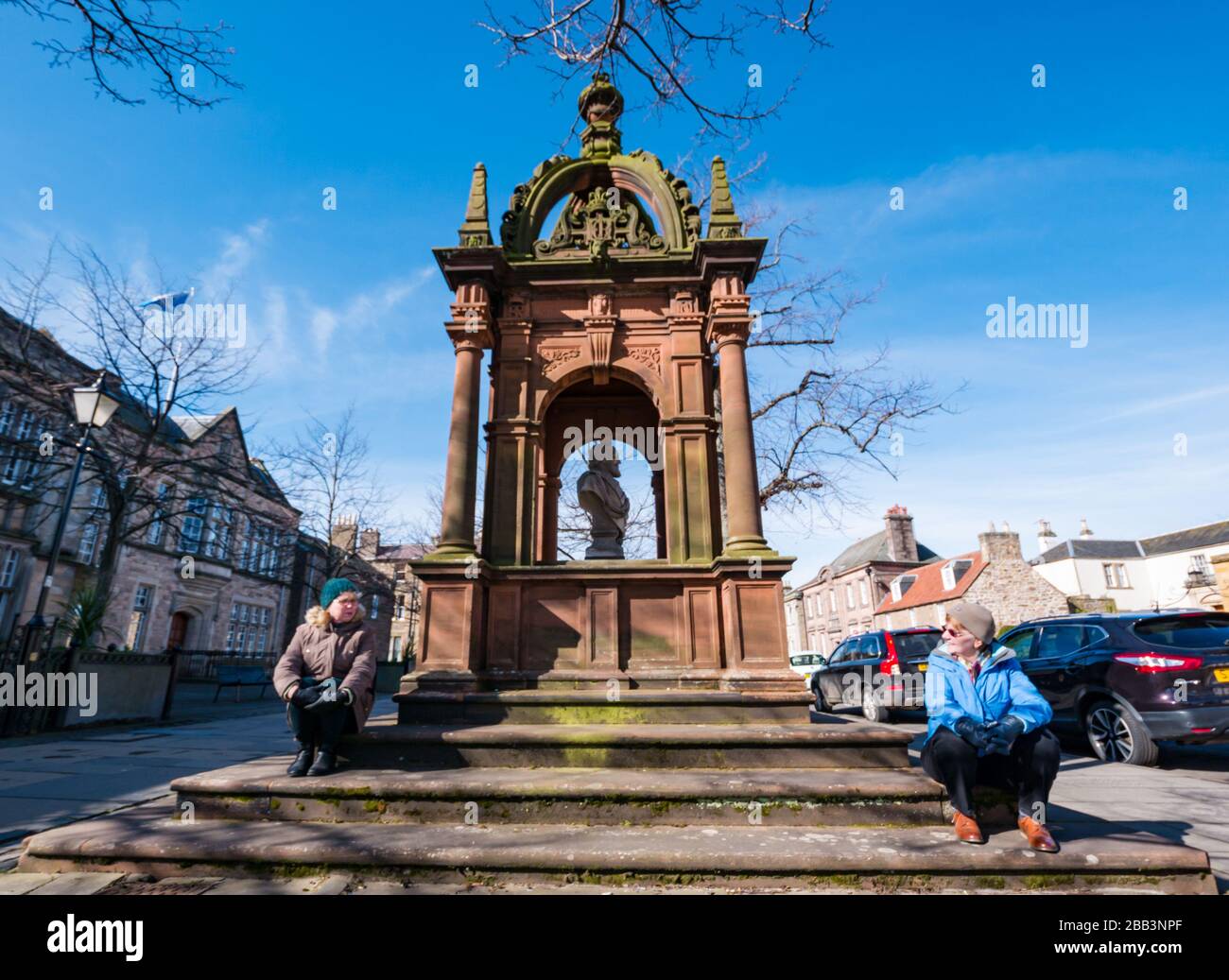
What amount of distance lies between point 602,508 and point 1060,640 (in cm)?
629

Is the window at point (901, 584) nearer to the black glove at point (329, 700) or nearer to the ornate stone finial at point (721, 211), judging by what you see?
the ornate stone finial at point (721, 211)

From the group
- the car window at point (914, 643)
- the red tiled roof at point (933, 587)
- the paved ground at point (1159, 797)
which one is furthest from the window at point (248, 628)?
the red tiled roof at point (933, 587)

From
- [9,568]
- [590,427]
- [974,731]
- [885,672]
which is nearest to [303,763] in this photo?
[974,731]

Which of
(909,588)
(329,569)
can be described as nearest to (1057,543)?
(909,588)

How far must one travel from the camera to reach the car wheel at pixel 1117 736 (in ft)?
21.0

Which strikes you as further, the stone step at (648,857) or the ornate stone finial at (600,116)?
the ornate stone finial at (600,116)

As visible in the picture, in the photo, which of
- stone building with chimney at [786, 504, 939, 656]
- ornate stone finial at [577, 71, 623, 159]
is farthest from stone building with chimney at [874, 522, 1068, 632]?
Answer: ornate stone finial at [577, 71, 623, 159]

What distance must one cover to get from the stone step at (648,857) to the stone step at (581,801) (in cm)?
16

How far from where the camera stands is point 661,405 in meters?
6.43

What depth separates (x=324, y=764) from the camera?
4074 millimetres

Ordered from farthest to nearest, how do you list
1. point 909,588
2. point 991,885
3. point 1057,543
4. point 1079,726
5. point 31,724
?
point 1057,543
point 909,588
point 31,724
point 1079,726
point 991,885

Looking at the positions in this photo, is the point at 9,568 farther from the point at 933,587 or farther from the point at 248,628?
the point at 933,587

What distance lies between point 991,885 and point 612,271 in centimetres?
621
